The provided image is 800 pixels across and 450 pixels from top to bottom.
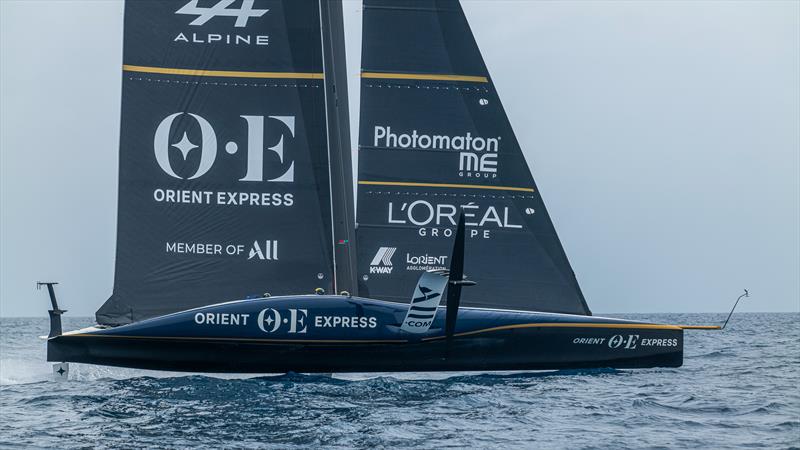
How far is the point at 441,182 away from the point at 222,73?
4.10 m

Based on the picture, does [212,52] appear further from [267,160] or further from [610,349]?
[610,349]

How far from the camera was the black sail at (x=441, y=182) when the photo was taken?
55.3ft

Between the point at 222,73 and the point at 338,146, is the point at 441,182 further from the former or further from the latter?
the point at 222,73

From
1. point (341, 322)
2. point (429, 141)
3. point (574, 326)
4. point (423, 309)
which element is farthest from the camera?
point (429, 141)

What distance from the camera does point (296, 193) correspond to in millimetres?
16781

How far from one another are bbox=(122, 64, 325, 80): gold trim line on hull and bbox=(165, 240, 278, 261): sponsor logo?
2780 mm

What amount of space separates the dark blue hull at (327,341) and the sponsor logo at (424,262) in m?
1.44

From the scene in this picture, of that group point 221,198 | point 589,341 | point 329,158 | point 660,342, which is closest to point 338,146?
point 329,158

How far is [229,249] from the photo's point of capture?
1678 cm

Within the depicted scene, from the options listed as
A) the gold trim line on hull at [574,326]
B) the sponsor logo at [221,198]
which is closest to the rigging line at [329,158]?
the sponsor logo at [221,198]

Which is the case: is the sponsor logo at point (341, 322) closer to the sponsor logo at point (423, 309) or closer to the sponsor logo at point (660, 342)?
the sponsor logo at point (423, 309)

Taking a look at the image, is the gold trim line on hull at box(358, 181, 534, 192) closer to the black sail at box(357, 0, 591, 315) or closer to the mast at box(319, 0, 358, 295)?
the black sail at box(357, 0, 591, 315)

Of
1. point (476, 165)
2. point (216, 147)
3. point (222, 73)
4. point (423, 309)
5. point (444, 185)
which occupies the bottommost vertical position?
point (423, 309)

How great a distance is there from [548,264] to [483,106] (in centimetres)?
289
